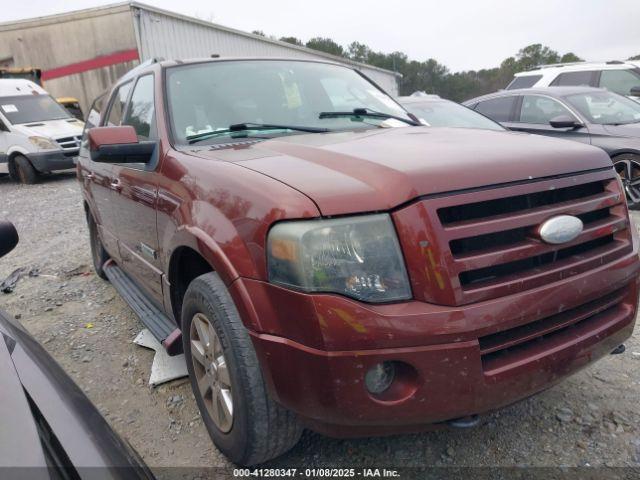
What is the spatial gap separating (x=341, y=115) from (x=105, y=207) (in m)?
1.87

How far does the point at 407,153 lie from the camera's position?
191 centimetres

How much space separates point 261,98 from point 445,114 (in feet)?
12.1

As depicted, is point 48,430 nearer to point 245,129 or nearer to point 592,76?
point 245,129

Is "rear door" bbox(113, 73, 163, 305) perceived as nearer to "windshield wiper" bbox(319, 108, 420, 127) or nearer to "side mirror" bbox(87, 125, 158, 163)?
"side mirror" bbox(87, 125, 158, 163)

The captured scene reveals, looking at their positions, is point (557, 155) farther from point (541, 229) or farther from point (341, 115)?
point (341, 115)

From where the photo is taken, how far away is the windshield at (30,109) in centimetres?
1131

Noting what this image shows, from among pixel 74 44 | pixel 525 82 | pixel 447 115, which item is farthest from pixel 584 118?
pixel 74 44

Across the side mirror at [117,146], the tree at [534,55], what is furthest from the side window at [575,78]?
the tree at [534,55]

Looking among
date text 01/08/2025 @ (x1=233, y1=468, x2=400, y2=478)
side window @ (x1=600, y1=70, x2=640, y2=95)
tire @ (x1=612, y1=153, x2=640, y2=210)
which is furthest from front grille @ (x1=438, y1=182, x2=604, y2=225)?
side window @ (x1=600, y1=70, x2=640, y2=95)

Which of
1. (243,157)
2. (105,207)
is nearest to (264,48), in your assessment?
(105,207)

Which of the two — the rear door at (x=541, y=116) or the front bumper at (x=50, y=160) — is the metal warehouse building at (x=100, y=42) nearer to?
the front bumper at (x=50, y=160)

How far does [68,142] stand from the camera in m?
11.2

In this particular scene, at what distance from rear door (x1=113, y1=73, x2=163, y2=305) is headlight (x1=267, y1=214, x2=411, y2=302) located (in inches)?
46.3

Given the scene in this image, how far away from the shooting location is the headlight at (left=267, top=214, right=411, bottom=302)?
1.54 m
